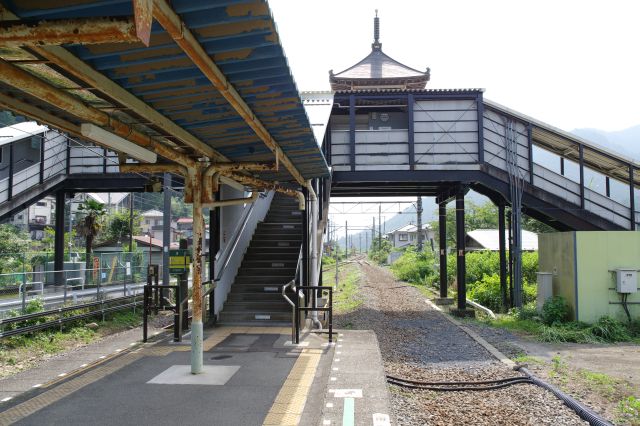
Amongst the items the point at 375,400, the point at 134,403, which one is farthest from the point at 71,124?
the point at 375,400

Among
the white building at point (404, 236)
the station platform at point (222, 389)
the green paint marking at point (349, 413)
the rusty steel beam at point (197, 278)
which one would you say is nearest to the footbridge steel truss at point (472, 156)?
the station platform at point (222, 389)

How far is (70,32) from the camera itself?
8.77 feet

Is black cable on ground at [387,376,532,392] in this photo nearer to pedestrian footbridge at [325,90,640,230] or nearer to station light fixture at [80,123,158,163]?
station light fixture at [80,123,158,163]

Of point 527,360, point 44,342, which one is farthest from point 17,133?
point 527,360

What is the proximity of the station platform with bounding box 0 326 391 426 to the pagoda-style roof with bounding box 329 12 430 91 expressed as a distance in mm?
16790

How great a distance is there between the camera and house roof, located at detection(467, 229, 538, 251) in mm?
28438

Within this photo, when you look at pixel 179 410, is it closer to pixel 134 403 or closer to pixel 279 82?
pixel 134 403

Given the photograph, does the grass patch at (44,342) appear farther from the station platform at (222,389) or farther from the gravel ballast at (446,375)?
the gravel ballast at (446,375)

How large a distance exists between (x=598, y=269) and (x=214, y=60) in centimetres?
1032

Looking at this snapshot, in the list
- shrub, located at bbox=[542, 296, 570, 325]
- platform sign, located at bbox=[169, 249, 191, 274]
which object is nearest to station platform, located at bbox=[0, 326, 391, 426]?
platform sign, located at bbox=[169, 249, 191, 274]

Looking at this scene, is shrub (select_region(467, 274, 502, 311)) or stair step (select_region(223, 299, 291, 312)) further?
shrub (select_region(467, 274, 502, 311))

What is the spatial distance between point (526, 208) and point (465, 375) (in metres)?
7.85

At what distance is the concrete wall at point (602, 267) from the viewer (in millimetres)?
10883

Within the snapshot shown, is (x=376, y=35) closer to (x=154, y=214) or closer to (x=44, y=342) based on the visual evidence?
(x=44, y=342)
